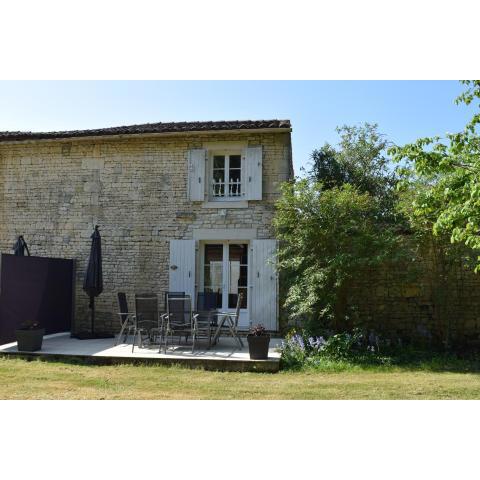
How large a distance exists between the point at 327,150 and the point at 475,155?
34.7 ft

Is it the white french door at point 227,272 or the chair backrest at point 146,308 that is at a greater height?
the white french door at point 227,272

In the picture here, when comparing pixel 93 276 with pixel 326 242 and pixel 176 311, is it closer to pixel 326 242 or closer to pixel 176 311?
pixel 176 311

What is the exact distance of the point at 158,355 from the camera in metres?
6.95

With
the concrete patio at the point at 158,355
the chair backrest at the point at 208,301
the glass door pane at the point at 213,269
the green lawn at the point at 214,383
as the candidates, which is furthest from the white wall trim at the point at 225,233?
the green lawn at the point at 214,383

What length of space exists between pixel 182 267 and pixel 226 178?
213cm

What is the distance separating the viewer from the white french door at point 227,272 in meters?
9.55

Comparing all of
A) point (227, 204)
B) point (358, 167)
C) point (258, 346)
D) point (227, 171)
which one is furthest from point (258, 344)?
point (358, 167)

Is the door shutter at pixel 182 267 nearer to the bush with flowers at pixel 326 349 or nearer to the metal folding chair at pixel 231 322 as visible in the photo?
the metal folding chair at pixel 231 322

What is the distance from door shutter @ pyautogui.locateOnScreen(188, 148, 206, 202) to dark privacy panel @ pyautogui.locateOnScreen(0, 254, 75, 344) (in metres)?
3.02

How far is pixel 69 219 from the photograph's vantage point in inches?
402

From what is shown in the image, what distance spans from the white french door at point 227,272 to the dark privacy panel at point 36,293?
2841 millimetres

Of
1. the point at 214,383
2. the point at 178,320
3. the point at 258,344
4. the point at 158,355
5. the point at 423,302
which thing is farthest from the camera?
the point at 423,302

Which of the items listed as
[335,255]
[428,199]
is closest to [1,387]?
[335,255]

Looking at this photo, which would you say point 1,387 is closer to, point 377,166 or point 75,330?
point 75,330
